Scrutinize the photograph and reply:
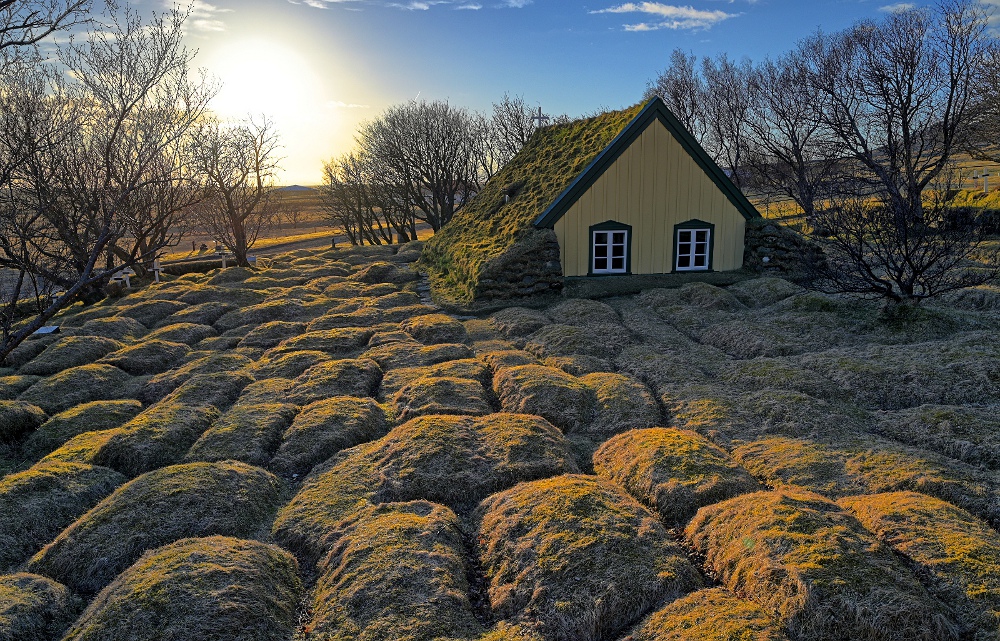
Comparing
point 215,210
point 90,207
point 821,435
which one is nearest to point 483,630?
point 821,435

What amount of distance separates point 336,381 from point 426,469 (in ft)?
16.4

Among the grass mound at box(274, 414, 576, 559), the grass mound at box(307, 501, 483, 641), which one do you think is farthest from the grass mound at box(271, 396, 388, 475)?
the grass mound at box(307, 501, 483, 641)

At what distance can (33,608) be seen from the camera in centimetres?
552

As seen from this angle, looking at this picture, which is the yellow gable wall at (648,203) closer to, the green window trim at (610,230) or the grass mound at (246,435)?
the green window trim at (610,230)

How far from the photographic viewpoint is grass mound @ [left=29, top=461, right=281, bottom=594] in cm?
638

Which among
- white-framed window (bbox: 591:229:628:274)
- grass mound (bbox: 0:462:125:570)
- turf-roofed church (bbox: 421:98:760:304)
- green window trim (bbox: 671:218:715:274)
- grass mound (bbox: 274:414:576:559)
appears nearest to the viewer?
grass mound (bbox: 0:462:125:570)

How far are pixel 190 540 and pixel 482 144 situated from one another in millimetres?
57460

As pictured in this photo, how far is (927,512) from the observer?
6.24 meters

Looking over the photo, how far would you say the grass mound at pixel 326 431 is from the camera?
29.8 ft

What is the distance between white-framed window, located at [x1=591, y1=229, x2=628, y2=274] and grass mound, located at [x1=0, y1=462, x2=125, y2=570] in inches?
655

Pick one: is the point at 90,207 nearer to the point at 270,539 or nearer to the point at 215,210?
the point at 270,539

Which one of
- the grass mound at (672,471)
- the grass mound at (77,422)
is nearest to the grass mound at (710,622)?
the grass mound at (672,471)

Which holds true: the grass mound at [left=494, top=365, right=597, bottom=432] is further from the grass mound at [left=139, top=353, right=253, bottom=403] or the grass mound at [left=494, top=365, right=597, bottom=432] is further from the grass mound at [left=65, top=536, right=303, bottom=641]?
the grass mound at [left=139, top=353, right=253, bottom=403]

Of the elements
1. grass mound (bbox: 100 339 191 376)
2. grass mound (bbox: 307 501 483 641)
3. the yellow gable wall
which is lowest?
grass mound (bbox: 307 501 483 641)
